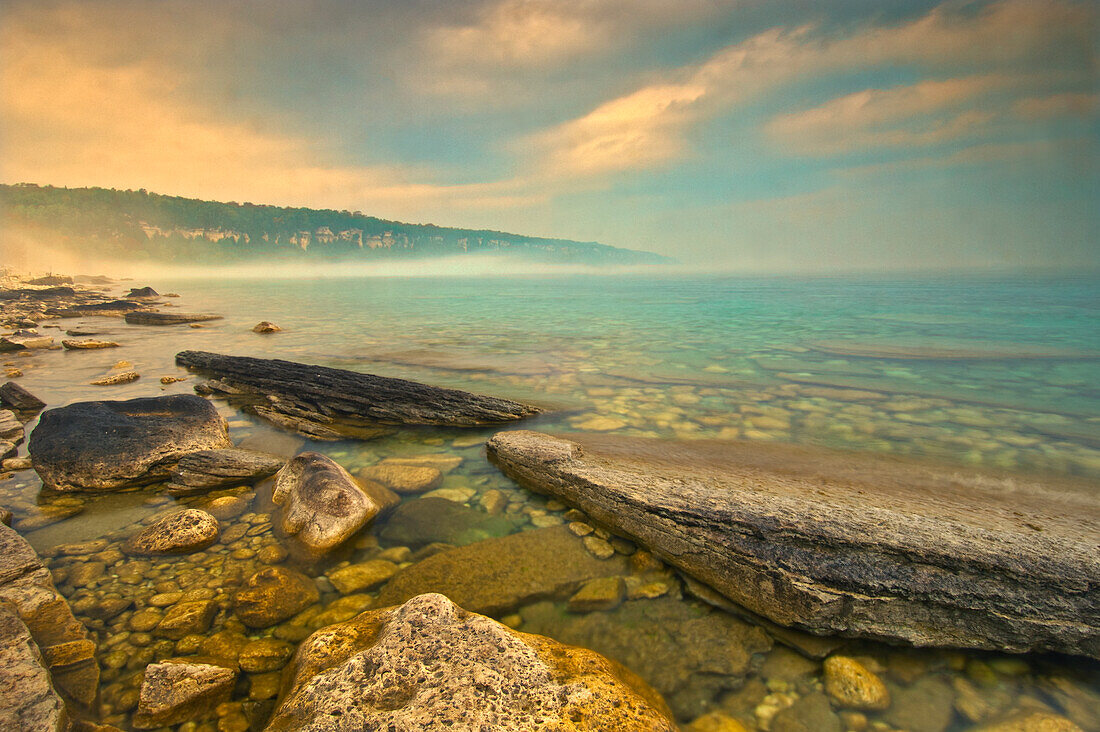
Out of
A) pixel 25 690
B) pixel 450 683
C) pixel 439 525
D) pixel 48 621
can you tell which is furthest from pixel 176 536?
pixel 450 683

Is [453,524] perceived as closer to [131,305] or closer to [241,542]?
[241,542]

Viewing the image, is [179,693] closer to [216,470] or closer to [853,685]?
[216,470]

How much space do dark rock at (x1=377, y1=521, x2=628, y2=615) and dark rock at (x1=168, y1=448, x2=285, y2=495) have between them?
279 cm

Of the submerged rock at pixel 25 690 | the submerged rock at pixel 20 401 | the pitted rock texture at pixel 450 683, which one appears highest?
the pitted rock texture at pixel 450 683

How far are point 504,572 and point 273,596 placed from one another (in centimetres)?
178

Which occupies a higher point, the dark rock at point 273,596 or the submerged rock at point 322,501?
the submerged rock at point 322,501

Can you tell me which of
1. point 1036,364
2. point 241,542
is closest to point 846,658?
point 241,542

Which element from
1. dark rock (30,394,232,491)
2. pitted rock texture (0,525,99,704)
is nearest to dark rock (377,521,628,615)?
pitted rock texture (0,525,99,704)

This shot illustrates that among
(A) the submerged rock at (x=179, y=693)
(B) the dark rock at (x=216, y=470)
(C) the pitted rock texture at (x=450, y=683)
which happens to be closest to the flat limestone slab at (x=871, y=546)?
(C) the pitted rock texture at (x=450, y=683)

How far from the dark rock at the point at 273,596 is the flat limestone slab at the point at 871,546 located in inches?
97.8

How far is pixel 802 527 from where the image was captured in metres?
3.53

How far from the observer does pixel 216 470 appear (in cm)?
520

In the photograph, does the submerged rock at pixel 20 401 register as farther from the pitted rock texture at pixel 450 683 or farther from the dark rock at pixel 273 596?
the pitted rock texture at pixel 450 683

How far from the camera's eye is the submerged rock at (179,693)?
2.42 m
